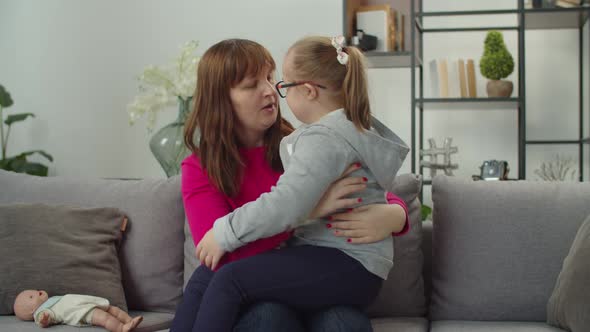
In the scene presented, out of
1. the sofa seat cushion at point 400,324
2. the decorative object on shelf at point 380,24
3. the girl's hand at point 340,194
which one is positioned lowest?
the sofa seat cushion at point 400,324

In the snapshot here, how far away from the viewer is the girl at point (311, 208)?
4.67 ft

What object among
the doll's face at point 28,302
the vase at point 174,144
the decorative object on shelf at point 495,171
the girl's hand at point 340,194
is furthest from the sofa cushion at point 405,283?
the decorative object on shelf at point 495,171

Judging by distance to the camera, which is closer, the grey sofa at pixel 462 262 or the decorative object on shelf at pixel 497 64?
the grey sofa at pixel 462 262

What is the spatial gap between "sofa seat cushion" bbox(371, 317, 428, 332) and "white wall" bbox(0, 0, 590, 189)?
1.95 metres

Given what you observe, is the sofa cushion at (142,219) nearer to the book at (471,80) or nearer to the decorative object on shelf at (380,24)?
the decorative object on shelf at (380,24)

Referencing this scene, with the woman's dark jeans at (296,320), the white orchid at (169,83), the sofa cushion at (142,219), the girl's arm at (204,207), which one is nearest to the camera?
the woman's dark jeans at (296,320)

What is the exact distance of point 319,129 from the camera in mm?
1476

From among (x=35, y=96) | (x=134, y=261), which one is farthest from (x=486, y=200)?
(x=35, y=96)

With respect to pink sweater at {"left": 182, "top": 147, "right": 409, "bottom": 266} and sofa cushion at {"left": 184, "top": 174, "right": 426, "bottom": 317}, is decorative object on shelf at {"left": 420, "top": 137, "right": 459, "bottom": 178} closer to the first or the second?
sofa cushion at {"left": 184, "top": 174, "right": 426, "bottom": 317}

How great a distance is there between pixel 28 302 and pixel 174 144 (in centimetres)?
109

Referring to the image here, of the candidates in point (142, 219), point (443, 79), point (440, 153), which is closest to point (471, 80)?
point (443, 79)

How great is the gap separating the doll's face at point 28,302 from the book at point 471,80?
2.43 m

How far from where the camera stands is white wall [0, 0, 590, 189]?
12.4 ft

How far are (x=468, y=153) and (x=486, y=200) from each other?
6.15 ft
